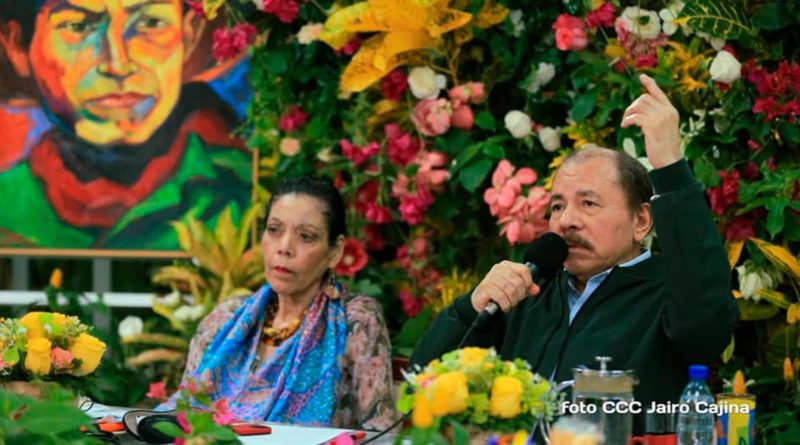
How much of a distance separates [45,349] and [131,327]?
2027mm

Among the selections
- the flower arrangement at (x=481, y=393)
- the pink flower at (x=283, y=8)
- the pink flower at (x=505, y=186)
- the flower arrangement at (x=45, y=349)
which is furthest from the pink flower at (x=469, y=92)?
the flower arrangement at (x=481, y=393)

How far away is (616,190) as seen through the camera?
3.07 metres

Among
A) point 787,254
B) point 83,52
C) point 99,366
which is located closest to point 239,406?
point 99,366

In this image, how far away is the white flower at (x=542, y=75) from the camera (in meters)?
4.05

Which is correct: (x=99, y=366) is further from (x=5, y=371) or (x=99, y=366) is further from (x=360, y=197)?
(x=360, y=197)

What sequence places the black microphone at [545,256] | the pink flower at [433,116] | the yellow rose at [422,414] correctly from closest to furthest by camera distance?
the yellow rose at [422,414] → the black microphone at [545,256] → the pink flower at [433,116]

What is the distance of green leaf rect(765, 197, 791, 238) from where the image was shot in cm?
353

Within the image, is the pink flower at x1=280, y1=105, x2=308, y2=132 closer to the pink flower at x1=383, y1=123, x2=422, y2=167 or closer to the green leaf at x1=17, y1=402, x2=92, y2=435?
the pink flower at x1=383, y1=123, x2=422, y2=167

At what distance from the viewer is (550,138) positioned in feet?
13.3

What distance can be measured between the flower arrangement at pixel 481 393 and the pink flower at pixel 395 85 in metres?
2.14

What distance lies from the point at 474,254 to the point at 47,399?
→ 7.90ft

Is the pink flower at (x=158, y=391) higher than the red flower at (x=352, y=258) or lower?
lower

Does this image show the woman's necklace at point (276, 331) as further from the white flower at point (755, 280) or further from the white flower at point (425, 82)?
the white flower at point (755, 280)

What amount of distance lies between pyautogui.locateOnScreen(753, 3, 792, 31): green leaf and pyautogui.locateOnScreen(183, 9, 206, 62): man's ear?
6.67 feet
